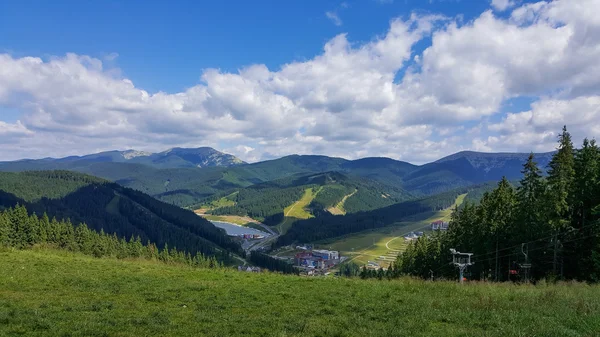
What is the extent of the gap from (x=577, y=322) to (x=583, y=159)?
1337 inches

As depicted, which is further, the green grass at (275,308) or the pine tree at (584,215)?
the pine tree at (584,215)

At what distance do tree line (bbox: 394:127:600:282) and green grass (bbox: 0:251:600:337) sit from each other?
A: 64.1 feet

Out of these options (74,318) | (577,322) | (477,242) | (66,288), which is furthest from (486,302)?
(477,242)

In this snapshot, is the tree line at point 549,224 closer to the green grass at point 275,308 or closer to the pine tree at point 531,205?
the pine tree at point 531,205

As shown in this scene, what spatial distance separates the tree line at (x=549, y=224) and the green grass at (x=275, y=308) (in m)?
19.5

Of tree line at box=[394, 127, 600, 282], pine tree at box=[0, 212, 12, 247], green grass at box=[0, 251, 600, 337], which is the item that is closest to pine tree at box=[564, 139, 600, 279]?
tree line at box=[394, 127, 600, 282]

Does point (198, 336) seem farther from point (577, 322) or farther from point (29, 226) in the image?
point (29, 226)

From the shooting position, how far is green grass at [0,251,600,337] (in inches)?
462

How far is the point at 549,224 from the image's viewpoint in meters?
35.0

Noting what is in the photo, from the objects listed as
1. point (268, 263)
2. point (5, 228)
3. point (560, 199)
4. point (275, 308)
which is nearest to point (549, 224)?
point (560, 199)

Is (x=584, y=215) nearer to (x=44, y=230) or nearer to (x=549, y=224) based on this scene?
(x=549, y=224)

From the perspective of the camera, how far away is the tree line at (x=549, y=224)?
33.8 metres

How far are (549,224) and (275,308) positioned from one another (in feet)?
107

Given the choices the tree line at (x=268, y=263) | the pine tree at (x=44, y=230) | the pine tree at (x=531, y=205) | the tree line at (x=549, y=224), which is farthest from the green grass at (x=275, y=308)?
the tree line at (x=268, y=263)
